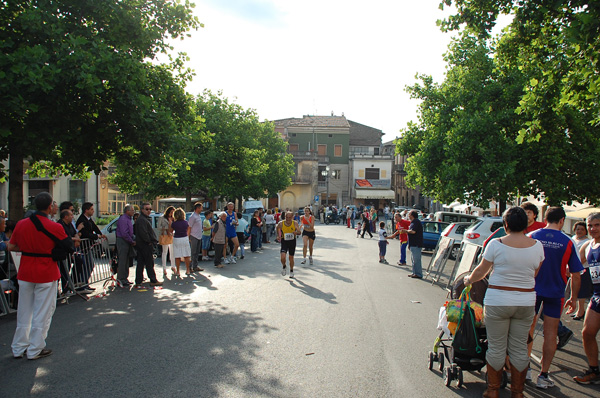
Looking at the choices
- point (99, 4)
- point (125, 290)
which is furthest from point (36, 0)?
point (125, 290)

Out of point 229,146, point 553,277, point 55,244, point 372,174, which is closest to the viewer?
point 553,277

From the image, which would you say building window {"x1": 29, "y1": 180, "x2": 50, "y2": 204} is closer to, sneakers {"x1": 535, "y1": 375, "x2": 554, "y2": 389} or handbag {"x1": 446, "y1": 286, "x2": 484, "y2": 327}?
handbag {"x1": 446, "y1": 286, "x2": 484, "y2": 327}

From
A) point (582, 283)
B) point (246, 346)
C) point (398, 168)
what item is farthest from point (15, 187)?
point (398, 168)

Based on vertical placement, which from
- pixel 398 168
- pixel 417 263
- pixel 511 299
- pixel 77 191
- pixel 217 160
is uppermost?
pixel 398 168

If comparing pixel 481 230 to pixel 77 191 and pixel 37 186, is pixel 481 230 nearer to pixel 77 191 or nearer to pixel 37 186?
pixel 37 186

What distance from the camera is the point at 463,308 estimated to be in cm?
494

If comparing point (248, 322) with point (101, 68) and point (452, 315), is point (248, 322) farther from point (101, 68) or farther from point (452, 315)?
point (101, 68)

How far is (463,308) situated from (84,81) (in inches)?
314

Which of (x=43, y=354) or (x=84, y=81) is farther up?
(x=84, y=81)

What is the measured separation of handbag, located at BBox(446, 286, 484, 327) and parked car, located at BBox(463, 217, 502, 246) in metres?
11.0

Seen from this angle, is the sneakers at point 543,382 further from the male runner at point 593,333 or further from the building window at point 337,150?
the building window at point 337,150

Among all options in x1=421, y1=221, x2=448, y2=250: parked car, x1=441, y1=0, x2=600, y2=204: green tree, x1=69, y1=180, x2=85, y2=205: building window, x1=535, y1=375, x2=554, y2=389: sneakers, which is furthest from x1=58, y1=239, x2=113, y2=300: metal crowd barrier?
x1=69, y1=180, x2=85, y2=205: building window

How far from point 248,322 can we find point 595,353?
179 inches

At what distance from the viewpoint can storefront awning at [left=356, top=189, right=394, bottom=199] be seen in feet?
210
